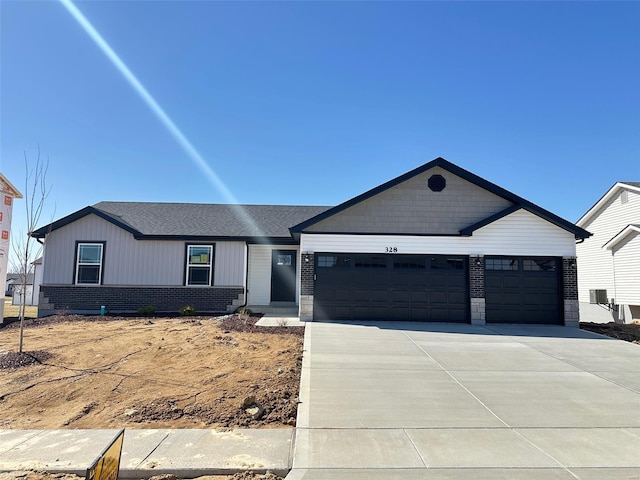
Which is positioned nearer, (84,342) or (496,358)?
(496,358)

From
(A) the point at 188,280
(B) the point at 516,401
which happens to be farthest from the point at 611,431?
(A) the point at 188,280

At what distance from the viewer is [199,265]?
16828mm

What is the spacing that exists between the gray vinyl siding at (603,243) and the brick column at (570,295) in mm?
8687

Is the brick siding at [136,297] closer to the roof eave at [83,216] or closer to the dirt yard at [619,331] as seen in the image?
the roof eave at [83,216]

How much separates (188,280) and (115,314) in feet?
10.2

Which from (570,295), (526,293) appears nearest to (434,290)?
(526,293)

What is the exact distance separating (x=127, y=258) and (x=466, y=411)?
605 inches

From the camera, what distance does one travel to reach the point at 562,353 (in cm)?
944

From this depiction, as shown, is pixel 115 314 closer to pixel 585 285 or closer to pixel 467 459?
pixel 467 459

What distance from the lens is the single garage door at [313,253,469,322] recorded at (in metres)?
13.9

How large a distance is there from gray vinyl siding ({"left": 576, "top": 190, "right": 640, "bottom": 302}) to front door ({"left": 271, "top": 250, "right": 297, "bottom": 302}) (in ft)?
54.7

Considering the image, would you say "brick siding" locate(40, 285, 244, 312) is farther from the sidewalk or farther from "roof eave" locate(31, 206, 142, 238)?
the sidewalk

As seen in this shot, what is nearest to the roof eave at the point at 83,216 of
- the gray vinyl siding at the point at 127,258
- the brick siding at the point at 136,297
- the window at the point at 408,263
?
the gray vinyl siding at the point at 127,258

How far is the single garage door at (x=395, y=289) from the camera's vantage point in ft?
45.6
